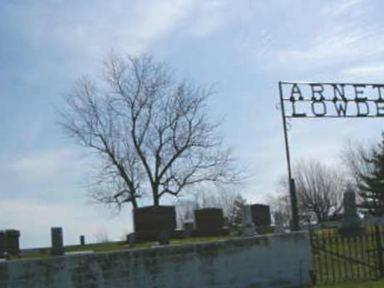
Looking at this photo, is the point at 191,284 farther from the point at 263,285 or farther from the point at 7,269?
the point at 7,269

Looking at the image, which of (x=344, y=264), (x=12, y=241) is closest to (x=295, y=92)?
(x=344, y=264)

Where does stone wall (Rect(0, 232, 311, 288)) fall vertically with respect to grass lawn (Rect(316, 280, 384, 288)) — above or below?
above

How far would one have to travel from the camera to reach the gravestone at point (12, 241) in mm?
29747

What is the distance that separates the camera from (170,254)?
16.9 m

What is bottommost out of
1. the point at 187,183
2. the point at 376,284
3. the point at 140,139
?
the point at 376,284

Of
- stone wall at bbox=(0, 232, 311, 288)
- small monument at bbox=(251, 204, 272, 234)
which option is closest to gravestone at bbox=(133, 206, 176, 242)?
small monument at bbox=(251, 204, 272, 234)

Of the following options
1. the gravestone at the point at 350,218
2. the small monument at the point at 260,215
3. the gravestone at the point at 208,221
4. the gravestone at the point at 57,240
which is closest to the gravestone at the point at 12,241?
the gravestone at the point at 57,240

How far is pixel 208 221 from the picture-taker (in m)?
37.2

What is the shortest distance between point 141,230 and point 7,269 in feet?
53.8

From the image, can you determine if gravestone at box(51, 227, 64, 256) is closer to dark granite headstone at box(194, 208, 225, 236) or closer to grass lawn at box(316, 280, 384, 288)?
grass lawn at box(316, 280, 384, 288)

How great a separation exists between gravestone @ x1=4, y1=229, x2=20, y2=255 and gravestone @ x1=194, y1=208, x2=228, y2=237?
31.8 feet

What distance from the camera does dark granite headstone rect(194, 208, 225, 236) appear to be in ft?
121

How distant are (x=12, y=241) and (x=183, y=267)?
49.5 feet

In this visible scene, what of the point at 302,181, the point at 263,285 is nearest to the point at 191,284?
the point at 263,285
